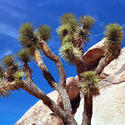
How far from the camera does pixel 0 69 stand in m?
10.1

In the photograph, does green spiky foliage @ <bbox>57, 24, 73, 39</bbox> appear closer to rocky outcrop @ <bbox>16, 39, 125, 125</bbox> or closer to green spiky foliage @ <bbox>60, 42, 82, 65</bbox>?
rocky outcrop @ <bbox>16, 39, 125, 125</bbox>

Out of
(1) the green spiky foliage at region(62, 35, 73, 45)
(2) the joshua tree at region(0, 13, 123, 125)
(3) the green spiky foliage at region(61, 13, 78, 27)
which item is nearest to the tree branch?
(2) the joshua tree at region(0, 13, 123, 125)

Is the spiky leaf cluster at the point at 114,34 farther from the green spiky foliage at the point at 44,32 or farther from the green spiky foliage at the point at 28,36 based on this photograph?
the green spiky foliage at the point at 28,36

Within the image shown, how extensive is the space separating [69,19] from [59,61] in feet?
8.45

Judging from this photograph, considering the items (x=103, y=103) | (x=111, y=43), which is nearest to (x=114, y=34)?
(x=111, y=43)

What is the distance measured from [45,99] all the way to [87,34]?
159 inches

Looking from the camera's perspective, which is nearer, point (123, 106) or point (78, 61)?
point (78, 61)

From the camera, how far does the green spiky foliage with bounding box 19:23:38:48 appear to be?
36.6 feet

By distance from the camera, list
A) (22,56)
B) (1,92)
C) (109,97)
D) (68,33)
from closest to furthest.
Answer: (1,92) < (22,56) < (68,33) < (109,97)

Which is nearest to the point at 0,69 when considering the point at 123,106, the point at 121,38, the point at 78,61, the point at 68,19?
the point at 78,61

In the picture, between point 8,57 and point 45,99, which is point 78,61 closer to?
point 45,99

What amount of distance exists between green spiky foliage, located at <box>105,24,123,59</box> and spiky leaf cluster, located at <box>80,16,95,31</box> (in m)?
1.53

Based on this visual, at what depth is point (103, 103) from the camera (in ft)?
42.8

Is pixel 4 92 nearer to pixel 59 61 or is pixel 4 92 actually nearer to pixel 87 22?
pixel 59 61
